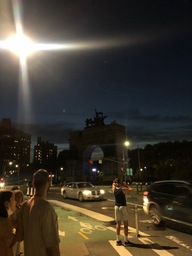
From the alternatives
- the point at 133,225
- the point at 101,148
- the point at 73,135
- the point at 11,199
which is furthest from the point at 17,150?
the point at 11,199

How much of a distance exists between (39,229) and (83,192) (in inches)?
865

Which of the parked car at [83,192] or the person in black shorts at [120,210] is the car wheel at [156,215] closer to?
the person in black shorts at [120,210]

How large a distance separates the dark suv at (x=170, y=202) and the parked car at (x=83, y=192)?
11.8 meters

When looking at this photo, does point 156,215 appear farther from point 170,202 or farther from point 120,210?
point 120,210

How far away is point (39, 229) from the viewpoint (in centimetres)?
338

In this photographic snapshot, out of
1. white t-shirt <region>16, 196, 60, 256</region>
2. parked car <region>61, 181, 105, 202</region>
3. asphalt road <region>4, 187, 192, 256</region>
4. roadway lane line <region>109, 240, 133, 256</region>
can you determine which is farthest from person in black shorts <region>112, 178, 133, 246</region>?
parked car <region>61, 181, 105, 202</region>

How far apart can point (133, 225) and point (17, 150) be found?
349 ft

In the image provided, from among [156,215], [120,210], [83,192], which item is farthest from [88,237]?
[83,192]

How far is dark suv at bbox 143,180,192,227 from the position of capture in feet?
36.2

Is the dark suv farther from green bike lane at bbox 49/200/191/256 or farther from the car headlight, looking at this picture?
the car headlight

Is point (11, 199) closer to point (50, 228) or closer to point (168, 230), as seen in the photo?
point (50, 228)

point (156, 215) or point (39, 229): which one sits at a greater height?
point (39, 229)

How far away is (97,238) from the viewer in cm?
1005

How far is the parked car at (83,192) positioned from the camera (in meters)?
24.7
